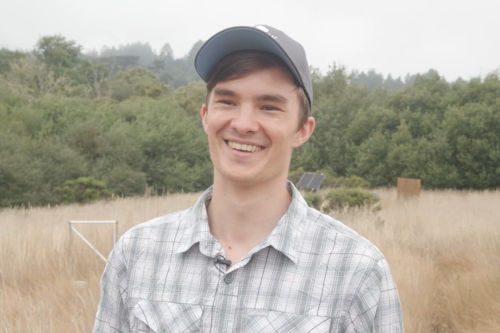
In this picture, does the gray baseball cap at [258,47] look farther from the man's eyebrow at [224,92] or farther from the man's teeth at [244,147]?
the man's teeth at [244,147]

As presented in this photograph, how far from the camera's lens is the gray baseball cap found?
1663mm

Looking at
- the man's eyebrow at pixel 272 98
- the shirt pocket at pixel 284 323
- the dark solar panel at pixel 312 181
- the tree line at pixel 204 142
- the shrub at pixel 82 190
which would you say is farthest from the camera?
the tree line at pixel 204 142

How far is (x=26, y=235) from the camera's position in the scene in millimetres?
7582

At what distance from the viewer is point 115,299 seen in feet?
5.86

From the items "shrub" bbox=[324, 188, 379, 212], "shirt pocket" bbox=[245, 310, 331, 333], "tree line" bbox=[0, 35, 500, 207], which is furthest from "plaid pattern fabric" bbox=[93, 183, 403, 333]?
"tree line" bbox=[0, 35, 500, 207]

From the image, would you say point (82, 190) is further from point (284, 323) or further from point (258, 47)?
point (284, 323)

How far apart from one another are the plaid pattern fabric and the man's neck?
0.05 metres

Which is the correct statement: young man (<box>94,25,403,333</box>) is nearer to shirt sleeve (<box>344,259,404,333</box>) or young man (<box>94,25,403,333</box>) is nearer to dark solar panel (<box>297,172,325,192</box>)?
shirt sleeve (<box>344,259,404,333</box>)

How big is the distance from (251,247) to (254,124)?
0.35 meters

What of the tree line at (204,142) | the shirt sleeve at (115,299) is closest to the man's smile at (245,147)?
the shirt sleeve at (115,299)

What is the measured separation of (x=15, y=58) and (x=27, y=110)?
2762cm

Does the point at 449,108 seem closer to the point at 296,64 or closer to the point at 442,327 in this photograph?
the point at 442,327

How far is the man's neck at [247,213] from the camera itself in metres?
1.75

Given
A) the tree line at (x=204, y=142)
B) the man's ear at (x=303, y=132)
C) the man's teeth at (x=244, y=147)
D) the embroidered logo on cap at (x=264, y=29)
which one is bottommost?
the tree line at (x=204, y=142)
